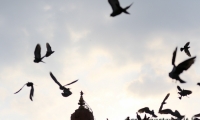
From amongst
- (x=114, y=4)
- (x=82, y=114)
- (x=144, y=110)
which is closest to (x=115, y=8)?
(x=114, y=4)

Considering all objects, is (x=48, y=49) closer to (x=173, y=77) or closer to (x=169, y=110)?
(x=173, y=77)

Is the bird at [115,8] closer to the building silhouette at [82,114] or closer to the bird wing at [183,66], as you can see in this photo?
the bird wing at [183,66]

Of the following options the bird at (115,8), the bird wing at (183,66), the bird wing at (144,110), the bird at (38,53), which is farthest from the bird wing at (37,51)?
the bird wing at (144,110)

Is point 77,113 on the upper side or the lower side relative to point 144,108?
upper

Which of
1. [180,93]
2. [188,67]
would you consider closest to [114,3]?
[188,67]

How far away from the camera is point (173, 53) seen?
1173 cm

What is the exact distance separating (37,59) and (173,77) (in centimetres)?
640

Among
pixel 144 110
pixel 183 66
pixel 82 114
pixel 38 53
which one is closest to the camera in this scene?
pixel 183 66

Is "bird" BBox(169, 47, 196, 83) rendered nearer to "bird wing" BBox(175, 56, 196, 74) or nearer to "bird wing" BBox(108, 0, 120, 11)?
"bird wing" BBox(175, 56, 196, 74)

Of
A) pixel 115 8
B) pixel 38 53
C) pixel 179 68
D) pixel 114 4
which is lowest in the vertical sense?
pixel 179 68

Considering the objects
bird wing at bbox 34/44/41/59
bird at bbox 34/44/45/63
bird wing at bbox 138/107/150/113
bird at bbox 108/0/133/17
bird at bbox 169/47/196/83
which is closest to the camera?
bird at bbox 108/0/133/17

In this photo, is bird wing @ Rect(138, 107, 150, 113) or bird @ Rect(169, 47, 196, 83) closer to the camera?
bird @ Rect(169, 47, 196, 83)

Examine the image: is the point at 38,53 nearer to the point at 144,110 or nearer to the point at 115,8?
the point at 115,8

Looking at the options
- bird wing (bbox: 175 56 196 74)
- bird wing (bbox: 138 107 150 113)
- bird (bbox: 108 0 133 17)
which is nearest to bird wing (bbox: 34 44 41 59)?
bird (bbox: 108 0 133 17)
